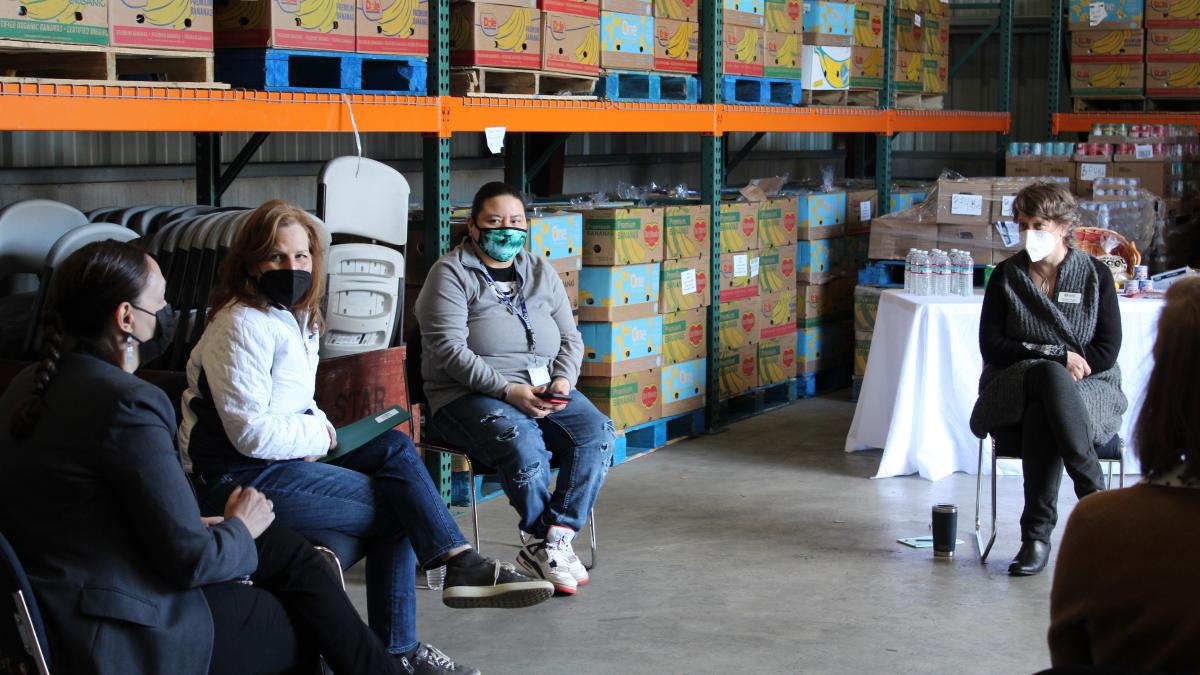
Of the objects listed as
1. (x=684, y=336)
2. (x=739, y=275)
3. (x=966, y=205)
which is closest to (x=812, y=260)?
(x=739, y=275)

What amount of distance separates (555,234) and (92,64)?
270 cm

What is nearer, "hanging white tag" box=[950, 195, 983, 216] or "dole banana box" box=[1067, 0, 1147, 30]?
"hanging white tag" box=[950, 195, 983, 216]

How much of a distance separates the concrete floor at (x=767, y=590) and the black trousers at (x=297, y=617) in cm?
104

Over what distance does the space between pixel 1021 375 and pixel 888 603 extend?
1.08 m

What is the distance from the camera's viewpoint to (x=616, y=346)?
277 inches

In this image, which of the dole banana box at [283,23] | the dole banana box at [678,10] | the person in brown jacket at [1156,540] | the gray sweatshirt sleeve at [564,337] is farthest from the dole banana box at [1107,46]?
the person in brown jacket at [1156,540]

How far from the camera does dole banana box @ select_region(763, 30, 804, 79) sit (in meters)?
8.48

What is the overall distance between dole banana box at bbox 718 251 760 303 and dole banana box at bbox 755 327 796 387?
1.44 ft

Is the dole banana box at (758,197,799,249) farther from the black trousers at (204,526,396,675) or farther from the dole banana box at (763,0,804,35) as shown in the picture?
the black trousers at (204,526,396,675)

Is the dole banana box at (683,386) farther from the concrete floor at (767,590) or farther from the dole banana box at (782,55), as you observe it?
the dole banana box at (782,55)

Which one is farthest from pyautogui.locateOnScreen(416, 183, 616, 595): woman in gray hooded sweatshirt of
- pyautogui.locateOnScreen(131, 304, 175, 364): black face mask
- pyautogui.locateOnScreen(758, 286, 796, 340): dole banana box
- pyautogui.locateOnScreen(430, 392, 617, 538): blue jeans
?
pyautogui.locateOnScreen(758, 286, 796, 340): dole banana box

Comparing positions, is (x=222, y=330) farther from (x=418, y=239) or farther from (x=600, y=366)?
(x=600, y=366)

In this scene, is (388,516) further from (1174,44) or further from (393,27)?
(1174,44)

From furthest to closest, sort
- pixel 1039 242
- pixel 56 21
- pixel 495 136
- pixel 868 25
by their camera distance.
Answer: pixel 868 25
pixel 495 136
pixel 1039 242
pixel 56 21
